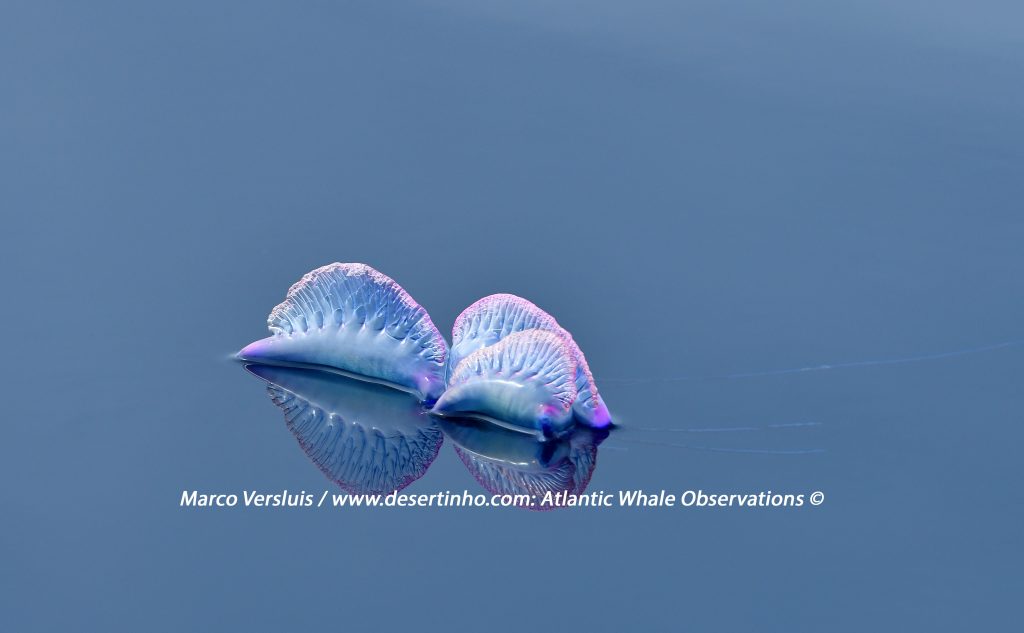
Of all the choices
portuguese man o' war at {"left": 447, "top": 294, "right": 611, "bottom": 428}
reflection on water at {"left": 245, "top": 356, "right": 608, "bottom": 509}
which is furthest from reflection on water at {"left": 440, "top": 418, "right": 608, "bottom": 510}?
portuguese man o' war at {"left": 447, "top": 294, "right": 611, "bottom": 428}

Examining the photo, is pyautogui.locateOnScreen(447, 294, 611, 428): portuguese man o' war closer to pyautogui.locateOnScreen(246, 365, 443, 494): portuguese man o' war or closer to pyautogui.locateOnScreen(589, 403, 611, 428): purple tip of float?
pyautogui.locateOnScreen(589, 403, 611, 428): purple tip of float

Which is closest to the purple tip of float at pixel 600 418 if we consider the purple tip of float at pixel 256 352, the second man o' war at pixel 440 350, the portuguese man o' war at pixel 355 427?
the second man o' war at pixel 440 350

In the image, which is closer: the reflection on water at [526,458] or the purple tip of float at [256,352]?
the reflection on water at [526,458]

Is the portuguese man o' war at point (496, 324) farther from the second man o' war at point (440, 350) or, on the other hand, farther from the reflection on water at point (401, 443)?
the reflection on water at point (401, 443)

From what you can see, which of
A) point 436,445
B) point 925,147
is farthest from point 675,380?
point 925,147

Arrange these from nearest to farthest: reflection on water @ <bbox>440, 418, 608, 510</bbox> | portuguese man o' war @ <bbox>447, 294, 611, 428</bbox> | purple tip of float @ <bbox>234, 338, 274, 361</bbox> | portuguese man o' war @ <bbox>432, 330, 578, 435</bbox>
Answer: reflection on water @ <bbox>440, 418, 608, 510</bbox> < portuguese man o' war @ <bbox>432, 330, 578, 435</bbox> < portuguese man o' war @ <bbox>447, 294, 611, 428</bbox> < purple tip of float @ <bbox>234, 338, 274, 361</bbox>

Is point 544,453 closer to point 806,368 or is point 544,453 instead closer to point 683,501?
point 683,501

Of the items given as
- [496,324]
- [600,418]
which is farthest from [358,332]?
[600,418]
